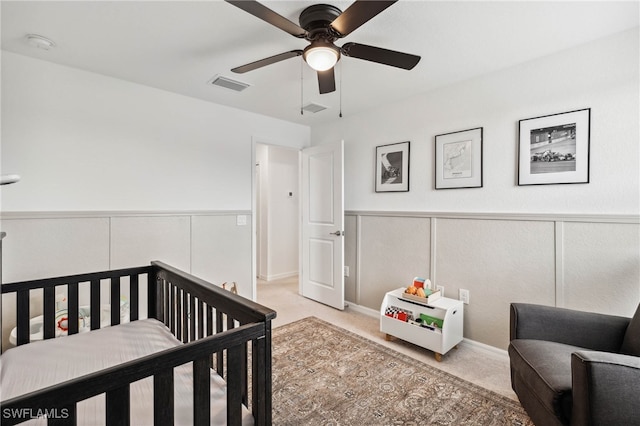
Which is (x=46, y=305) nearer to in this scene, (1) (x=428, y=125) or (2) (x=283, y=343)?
(2) (x=283, y=343)

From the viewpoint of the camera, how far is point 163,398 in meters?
0.86

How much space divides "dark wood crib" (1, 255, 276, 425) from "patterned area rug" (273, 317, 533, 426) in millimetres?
795

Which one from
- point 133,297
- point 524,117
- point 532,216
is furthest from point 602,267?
point 133,297

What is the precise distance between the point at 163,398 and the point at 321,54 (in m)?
1.73

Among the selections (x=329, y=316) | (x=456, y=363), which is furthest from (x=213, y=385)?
(x=329, y=316)

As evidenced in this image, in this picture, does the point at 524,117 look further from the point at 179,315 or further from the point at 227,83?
the point at 179,315

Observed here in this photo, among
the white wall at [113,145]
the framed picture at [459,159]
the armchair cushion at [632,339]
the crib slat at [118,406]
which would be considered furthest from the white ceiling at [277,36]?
the crib slat at [118,406]

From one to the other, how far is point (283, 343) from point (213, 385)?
1516 millimetres

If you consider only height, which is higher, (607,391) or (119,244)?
(119,244)

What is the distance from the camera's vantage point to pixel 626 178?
1933mm

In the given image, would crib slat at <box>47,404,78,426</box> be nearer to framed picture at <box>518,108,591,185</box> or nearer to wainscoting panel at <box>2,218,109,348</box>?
wainscoting panel at <box>2,218,109,348</box>

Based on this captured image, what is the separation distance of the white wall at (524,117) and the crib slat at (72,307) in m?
2.67

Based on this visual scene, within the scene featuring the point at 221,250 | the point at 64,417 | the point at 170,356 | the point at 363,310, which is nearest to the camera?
the point at 64,417

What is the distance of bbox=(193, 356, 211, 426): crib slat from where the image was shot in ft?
2.98
